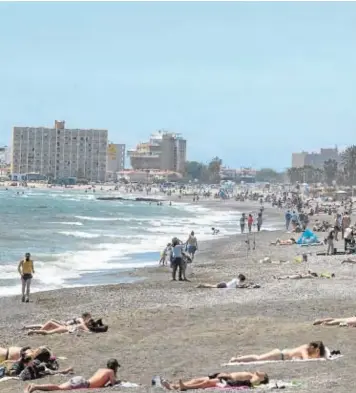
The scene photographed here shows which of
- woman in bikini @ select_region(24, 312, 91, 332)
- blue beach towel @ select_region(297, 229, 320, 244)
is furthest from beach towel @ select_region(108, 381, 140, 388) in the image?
blue beach towel @ select_region(297, 229, 320, 244)

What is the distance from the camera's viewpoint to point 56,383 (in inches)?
453

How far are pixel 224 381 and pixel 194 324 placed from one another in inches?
197

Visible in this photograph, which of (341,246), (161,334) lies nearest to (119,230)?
(341,246)

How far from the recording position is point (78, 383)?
11.0 metres

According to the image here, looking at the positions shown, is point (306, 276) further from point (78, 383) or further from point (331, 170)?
point (331, 170)

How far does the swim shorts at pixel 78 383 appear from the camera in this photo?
36.1 feet

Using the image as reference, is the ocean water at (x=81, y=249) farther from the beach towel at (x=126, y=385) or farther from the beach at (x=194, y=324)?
the beach towel at (x=126, y=385)

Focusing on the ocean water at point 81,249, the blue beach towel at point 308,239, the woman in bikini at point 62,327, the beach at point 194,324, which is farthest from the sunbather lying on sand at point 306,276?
the blue beach towel at point 308,239

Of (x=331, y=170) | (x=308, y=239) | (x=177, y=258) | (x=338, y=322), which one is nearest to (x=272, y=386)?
(x=338, y=322)

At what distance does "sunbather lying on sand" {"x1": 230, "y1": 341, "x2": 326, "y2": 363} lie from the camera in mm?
11992

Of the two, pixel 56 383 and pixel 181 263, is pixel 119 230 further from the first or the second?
pixel 56 383

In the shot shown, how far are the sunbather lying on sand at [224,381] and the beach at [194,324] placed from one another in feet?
1.22

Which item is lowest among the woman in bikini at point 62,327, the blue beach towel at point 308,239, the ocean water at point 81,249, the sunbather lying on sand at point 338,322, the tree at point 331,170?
the ocean water at point 81,249

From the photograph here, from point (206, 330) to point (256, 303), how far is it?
361 cm
